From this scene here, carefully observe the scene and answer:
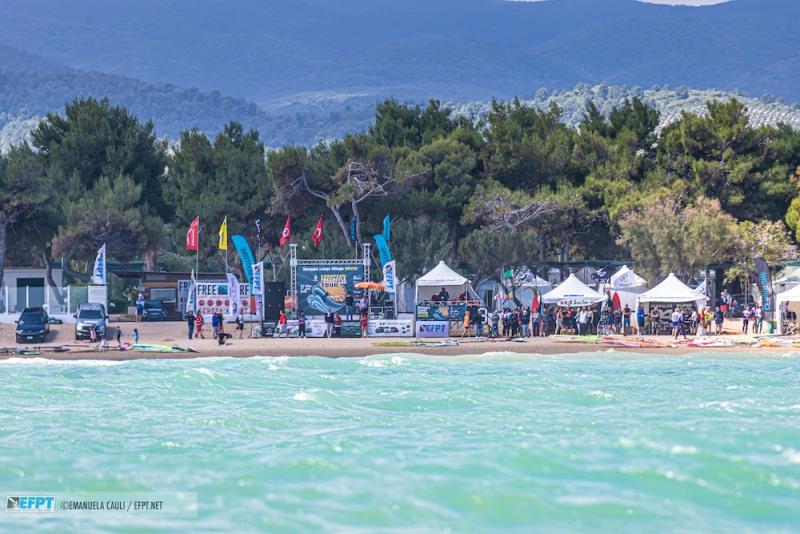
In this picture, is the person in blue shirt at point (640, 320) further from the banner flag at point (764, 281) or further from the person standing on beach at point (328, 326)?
the person standing on beach at point (328, 326)

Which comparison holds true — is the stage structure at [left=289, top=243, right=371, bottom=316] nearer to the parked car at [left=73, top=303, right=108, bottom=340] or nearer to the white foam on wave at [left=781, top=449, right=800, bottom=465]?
the parked car at [left=73, top=303, right=108, bottom=340]

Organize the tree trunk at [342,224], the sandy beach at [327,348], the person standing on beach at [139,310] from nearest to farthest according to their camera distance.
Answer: the sandy beach at [327,348], the person standing on beach at [139,310], the tree trunk at [342,224]

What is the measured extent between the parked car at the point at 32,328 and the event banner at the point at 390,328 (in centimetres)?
1131

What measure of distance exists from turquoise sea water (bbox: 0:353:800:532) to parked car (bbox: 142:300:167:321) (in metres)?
15.7

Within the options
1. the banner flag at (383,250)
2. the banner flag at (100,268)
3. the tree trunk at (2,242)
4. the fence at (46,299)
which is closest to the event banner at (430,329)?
the banner flag at (383,250)

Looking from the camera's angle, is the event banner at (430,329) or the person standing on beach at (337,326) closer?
the event banner at (430,329)

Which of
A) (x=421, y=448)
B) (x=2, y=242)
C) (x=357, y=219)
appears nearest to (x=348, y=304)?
(x=357, y=219)

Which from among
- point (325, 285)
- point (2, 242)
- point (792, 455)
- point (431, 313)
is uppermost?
point (2, 242)

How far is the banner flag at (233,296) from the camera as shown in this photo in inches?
1725

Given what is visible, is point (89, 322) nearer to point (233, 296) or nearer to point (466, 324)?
point (233, 296)

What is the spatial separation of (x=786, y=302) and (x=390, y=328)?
1449 centimetres

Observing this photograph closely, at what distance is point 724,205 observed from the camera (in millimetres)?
60094

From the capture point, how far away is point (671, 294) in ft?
142

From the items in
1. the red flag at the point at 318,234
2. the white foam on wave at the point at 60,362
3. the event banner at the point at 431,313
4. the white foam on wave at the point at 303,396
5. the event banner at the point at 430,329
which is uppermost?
the red flag at the point at 318,234
